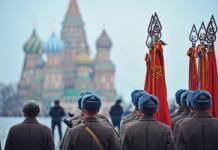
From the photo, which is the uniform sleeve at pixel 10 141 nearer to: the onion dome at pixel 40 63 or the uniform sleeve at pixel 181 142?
the uniform sleeve at pixel 181 142

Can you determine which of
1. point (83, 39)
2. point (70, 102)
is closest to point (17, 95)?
point (70, 102)

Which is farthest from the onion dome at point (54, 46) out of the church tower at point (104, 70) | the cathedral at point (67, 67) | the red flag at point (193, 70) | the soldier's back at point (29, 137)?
the soldier's back at point (29, 137)

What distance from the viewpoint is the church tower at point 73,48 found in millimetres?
128625

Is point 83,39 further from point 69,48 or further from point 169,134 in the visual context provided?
point 169,134

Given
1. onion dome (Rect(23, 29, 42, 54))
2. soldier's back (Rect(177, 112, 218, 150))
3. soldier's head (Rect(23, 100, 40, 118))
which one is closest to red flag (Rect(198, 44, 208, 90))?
soldier's back (Rect(177, 112, 218, 150))

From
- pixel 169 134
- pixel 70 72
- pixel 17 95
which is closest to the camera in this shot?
pixel 169 134

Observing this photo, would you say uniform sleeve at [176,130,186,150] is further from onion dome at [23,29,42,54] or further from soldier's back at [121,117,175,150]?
onion dome at [23,29,42,54]

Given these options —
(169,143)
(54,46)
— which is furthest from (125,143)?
(54,46)

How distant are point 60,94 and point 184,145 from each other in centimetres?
11781

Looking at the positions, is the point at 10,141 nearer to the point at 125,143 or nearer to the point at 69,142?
the point at 69,142

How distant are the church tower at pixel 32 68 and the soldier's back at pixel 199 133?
11930 cm

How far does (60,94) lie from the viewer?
12725 centimetres

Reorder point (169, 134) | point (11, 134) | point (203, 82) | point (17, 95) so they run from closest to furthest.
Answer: point (169, 134) < point (11, 134) < point (203, 82) < point (17, 95)

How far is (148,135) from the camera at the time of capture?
945cm
